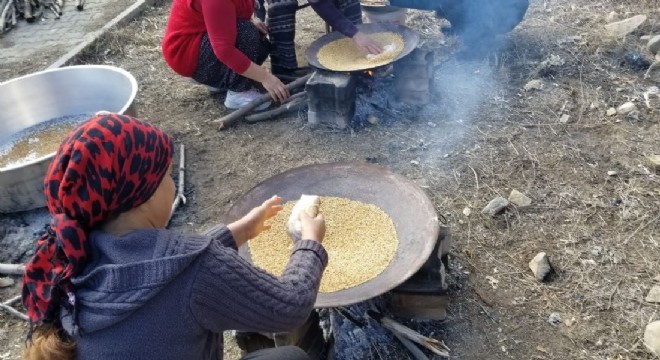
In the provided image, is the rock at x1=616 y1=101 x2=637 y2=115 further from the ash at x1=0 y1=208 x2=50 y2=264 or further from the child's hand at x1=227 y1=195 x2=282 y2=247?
the ash at x1=0 y1=208 x2=50 y2=264

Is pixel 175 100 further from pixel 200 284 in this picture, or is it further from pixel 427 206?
pixel 200 284

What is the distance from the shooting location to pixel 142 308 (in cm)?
143

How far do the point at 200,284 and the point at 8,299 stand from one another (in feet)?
7.43

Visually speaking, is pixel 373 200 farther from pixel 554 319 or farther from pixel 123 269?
pixel 123 269

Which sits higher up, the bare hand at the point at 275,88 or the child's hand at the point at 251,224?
the child's hand at the point at 251,224

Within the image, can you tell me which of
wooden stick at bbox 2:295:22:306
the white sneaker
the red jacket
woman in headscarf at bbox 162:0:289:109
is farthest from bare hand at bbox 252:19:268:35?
wooden stick at bbox 2:295:22:306

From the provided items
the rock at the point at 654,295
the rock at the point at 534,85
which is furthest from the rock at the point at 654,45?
the rock at the point at 654,295

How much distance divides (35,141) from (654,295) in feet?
13.3

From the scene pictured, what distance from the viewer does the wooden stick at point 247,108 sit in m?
4.42

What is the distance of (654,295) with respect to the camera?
266cm

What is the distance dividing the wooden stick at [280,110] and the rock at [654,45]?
2872 millimetres

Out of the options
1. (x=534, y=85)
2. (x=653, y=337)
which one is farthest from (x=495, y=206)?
(x=534, y=85)

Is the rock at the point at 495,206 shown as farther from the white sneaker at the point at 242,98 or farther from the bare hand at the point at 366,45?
the white sneaker at the point at 242,98

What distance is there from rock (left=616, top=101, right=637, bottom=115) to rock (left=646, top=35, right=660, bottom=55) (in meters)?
0.87
